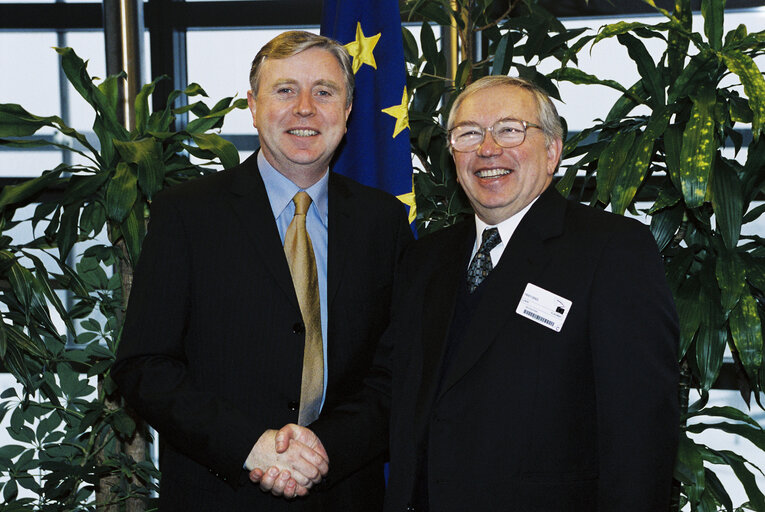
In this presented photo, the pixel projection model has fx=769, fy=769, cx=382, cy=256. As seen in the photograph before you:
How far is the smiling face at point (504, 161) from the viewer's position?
1.77 metres

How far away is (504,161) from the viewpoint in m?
1.77

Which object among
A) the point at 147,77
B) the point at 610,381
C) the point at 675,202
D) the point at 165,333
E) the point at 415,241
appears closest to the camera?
the point at 610,381

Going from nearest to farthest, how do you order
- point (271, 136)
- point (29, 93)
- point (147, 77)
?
1. point (271, 136)
2. point (147, 77)
3. point (29, 93)

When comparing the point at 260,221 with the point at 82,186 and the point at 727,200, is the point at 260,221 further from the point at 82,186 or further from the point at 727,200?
the point at 727,200

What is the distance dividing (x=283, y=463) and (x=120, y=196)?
4.02 feet

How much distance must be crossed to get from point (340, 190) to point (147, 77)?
2.81m

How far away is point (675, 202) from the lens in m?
2.23

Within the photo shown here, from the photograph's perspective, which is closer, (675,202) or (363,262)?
(363,262)

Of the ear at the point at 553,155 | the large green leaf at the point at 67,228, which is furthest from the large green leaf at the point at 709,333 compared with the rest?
the large green leaf at the point at 67,228

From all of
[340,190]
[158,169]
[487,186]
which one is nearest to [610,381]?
[487,186]

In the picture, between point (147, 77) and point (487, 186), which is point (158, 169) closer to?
point (487, 186)

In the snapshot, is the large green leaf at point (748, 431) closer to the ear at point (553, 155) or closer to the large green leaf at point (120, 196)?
the ear at point (553, 155)

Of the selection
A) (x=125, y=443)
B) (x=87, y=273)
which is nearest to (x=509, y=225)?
(x=87, y=273)

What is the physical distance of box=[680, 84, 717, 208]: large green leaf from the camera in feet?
6.68
